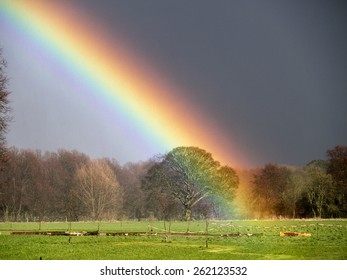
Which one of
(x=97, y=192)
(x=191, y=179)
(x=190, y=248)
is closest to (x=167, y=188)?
(x=191, y=179)

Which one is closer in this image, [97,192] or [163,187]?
[163,187]

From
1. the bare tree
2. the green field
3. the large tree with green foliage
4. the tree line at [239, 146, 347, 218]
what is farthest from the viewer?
the bare tree

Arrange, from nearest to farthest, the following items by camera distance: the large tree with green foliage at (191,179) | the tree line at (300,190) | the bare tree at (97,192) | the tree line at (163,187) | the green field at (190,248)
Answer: the green field at (190,248) < the tree line at (300,190) < the tree line at (163,187) < the large tree with green foliage at (191,179) < the bare tree at (97,192)

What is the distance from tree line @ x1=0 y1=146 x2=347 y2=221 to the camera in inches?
1366

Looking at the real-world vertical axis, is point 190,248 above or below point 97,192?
below

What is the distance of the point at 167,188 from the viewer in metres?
41.7

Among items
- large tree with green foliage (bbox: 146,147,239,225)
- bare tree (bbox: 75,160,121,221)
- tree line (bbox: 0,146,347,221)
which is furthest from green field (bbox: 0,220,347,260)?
bare tree (bbox: 75,160,121,221)

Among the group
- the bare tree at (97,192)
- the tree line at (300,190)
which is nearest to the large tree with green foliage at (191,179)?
the tree line at (300,190)

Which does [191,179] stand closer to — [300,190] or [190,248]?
[300,190]

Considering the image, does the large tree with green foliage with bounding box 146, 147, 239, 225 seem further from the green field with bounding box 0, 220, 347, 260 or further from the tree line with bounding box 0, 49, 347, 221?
the green field with bounding box 0, 220, 347, 260

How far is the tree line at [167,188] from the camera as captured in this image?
34.7 m

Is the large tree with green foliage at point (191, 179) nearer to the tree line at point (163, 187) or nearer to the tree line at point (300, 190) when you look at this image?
the tree line at point (163, 187)
